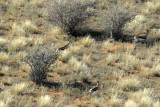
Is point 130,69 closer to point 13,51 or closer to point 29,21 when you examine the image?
point 13,51

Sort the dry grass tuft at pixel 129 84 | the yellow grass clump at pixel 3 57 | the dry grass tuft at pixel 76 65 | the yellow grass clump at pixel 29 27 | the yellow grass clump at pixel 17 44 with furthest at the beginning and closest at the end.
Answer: the yellow grass clump at pixel 29 27 < the yellow grass clump at pixel 17 44 < the yellow grass clump at pixel 3 57 < the dry grass tuft at pixel 76 65 < the dry grass tuft at pixel 129 84

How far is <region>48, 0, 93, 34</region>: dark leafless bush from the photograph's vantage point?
1305cm

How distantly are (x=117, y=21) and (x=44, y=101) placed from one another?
6.17 meters

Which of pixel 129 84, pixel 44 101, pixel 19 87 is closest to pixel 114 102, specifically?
pixel 129 84

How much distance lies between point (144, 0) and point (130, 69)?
846 centimetres

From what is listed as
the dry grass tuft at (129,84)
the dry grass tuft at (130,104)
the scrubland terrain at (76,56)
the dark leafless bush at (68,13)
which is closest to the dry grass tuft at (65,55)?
the scrubland terrain at (76,56)

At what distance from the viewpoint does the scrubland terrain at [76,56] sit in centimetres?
871

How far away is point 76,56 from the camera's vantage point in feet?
37.6

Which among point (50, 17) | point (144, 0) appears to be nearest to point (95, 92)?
point (50, 17)

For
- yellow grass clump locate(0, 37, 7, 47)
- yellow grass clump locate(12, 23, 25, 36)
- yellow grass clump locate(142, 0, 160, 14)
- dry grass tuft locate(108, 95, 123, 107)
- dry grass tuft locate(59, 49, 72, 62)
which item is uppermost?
yellow grass clump locate(142, 0, 160, 14)

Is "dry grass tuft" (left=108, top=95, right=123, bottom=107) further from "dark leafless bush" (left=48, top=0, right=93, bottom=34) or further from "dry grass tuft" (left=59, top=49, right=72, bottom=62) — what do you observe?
"dark leafless bush" (left=48, top=0, right=93, bottom=34)

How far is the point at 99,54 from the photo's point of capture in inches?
470

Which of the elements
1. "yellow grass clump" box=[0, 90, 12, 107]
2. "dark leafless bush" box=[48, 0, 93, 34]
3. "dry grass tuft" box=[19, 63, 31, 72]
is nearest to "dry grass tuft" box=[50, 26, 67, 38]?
"dark leafless bush" box=[48, 0, 93, 34]

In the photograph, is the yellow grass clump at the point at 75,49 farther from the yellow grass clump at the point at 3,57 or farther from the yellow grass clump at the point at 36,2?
the yellow grass clump at the point at 36,2
